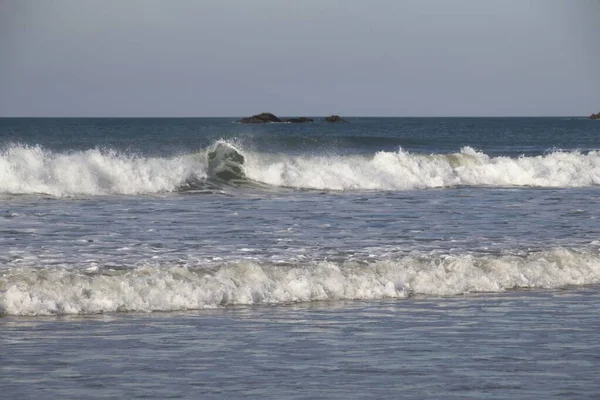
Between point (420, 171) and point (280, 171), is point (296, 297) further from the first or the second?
point (420, 171)

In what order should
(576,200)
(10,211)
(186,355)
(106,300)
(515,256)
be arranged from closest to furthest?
(186,355), (106,300), (515,256), (10,211), (576,200)

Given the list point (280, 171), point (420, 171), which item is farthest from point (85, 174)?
point (420, 171)

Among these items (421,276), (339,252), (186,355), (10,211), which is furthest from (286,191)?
(186,355)

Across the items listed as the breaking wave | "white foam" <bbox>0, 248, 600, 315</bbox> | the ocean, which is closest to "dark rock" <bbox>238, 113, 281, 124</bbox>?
the breaking wave

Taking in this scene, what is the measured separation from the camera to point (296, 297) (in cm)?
1210

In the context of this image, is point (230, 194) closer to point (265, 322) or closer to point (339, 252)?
point (339, 252)

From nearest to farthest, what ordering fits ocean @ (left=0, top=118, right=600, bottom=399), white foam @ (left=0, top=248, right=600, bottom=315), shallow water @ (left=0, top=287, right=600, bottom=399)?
shallow water @ (left=0, top=287, right=600, bottom=399) < ocean @ (left=0, top=118, right=600, bottom=399) < white foam @ (left=0, top=248, right=600, bottom=315)

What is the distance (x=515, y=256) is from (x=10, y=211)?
33.8 ft

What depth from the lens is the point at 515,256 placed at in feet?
48.0

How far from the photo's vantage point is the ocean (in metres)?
7.99

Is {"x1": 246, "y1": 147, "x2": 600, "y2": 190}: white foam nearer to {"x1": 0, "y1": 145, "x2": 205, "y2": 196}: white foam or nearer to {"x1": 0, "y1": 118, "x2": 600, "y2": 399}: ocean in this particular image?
{"x1": 0, "y1": 145, "x2": 205, "y2": 196}: white foam

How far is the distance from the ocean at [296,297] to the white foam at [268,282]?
3 centimetres

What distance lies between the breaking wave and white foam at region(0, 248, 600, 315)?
536 inches

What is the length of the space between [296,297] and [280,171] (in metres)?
20.3
